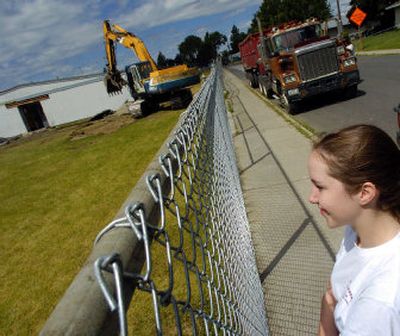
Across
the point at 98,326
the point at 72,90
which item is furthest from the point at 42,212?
the point at 72,90

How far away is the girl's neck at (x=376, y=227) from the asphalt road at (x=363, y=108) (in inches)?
270

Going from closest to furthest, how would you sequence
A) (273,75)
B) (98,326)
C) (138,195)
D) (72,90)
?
(98,326) → (138,195) → (273,75) → (72,90)

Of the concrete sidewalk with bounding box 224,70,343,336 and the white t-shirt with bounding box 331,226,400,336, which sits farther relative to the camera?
the concrete sidewalk with bounding box 224,70,343,336

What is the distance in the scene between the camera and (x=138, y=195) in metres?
1.38

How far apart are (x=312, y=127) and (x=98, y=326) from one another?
392 inches

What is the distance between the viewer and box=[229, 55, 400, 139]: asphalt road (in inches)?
371

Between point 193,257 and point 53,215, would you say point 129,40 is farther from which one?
point 193,257

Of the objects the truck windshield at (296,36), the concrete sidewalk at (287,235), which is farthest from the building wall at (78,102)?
the concrete sidewalk at (287,235)

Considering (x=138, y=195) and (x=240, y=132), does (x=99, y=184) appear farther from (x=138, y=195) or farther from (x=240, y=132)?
(x=138, y=195)

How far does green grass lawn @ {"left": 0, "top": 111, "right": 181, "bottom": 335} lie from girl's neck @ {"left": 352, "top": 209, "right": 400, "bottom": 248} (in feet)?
14.2

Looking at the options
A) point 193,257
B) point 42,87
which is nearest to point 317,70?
point 193,257

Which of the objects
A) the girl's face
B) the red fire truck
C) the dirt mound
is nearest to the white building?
the dirt mound

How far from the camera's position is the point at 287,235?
4688 mm

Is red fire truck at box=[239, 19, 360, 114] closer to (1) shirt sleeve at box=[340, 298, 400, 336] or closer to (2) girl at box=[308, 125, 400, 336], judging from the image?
(2) girl at box=[308, 125, 400, 336]
